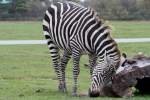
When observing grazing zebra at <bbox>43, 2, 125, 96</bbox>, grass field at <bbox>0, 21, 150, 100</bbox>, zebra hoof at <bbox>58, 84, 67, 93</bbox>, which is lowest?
grass field at <bbox>0, 21, 150, 100</bbox>

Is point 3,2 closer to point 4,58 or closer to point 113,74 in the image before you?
point 4,58

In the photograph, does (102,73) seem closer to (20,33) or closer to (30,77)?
(30,77)

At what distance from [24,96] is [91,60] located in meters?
1.88

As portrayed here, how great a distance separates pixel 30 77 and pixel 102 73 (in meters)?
4.55

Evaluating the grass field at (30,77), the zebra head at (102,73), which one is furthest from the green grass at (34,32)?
the zebra head at (102,73)

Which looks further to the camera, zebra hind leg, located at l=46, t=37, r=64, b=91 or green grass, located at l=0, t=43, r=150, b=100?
zebra hind leg, located at l=46, t=37, r=64, b=91

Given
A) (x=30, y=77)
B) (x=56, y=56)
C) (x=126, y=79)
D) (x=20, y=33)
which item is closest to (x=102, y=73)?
(x=126, y=79)

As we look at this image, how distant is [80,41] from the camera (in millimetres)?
11055

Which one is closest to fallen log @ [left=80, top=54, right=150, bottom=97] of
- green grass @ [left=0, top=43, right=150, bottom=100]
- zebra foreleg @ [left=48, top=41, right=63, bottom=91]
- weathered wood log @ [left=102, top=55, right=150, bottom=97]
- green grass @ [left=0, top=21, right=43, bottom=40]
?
weathered wood log @ [left=102, top=55, right=150, bottom=97]

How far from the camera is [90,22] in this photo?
11.1 meters

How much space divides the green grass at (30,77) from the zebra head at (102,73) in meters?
0.25

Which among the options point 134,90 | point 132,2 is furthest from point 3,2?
point 134,90

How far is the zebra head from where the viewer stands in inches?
416

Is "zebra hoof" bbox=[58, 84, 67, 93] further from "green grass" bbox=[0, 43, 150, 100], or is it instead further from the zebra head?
the zebra head
